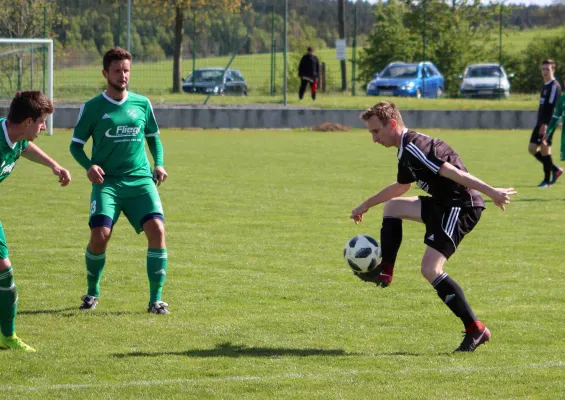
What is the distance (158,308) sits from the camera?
732 cm

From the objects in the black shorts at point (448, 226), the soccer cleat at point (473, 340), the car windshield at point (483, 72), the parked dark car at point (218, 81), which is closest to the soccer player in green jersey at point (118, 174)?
the black shorts at point (448, 226)

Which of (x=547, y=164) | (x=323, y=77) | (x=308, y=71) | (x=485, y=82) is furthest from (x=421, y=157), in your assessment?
(x=323, y=77)

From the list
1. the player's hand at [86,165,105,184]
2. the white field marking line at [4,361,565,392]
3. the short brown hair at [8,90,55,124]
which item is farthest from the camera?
the player's hand at [86,165,105,184]

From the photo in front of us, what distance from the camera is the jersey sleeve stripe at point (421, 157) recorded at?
6066mm

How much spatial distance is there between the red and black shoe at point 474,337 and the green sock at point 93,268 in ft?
9.46

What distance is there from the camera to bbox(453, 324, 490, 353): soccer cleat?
6176 mm

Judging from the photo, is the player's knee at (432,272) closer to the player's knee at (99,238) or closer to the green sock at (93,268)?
the player's knee at (99,238)

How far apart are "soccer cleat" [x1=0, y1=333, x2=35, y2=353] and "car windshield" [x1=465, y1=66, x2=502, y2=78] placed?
3207 cm

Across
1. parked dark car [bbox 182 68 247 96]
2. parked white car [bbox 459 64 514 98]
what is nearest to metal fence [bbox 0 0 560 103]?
parked dark car [bbox 182 68 247 96]

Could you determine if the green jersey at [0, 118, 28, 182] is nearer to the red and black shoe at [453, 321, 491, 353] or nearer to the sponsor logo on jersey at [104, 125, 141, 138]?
the sponsor logo on jersey at [104, 125, 141, 138]

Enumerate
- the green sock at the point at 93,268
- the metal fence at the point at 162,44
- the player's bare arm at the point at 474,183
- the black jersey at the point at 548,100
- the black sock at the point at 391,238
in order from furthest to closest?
the metal fence at the point at 162,44
the black jersey at the point at 548,100
the green sock at the point at 93,268
the black sock at the point at 391,238
the player's bare arm at the point at 474,183

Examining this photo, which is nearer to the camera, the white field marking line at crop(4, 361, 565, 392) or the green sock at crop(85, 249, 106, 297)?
the white field marking line at crop(4, 361, 565, 392)

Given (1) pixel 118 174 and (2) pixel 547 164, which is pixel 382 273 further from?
(2) pixel 547 164

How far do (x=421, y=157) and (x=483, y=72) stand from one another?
31907 millimetres
